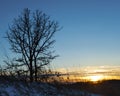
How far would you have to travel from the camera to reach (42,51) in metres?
27.5

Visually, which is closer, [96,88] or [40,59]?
[96,88]

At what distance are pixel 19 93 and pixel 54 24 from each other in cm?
1744

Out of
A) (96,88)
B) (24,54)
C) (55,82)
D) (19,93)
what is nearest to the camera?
(19,93)

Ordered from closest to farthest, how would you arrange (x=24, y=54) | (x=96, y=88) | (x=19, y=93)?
(x=19, y=93)
(x=96, y=88)
(x=24, y=54)

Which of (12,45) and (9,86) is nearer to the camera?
(9,86)

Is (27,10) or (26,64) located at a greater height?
(27,10)

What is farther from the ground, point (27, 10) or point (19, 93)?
point (27, 10)

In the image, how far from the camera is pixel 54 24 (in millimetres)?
28734

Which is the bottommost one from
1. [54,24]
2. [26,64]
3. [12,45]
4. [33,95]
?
[33,95]

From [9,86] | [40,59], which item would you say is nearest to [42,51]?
[40,59]

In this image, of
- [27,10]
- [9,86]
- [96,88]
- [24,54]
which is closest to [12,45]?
[24,54]

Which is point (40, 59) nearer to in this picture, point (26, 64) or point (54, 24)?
point (26, 64)

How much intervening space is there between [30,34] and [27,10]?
2.48 meters

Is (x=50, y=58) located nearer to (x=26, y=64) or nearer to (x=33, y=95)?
(x=26, y=64)
